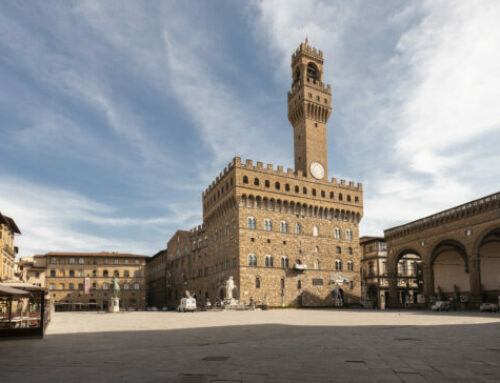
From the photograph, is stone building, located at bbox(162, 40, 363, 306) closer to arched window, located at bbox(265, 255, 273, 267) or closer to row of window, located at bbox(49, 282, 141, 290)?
arched window, located at bbox(265, 255, 273, 267)

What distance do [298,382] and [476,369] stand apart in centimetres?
381

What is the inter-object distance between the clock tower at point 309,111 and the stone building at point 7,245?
36.2 meters

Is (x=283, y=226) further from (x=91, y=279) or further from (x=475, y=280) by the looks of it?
(x=91, y=279)

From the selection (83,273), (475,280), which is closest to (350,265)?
(475,280)

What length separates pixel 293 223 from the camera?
53594mm

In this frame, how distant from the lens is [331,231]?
56156 millimetres

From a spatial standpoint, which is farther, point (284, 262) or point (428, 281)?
point (284, 262)

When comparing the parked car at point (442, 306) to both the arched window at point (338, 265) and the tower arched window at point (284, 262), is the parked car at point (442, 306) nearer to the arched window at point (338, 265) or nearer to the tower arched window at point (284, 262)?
the arched window at point (338, 265)

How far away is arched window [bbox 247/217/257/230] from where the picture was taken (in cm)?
5062

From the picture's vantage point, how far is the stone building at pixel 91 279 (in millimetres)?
80438

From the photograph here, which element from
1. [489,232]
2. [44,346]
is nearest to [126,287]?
[489,232]

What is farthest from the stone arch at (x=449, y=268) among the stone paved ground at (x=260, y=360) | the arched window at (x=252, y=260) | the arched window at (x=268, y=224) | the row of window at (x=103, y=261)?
the row of window at (x=103, y=261)

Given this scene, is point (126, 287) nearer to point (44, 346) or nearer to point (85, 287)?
point (85, 287)

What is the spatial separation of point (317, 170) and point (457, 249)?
64.4 feet
